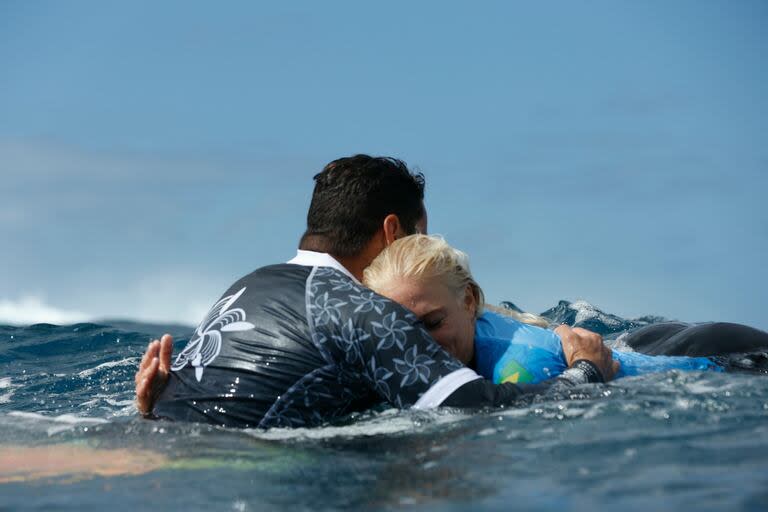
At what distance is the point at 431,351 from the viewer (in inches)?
204

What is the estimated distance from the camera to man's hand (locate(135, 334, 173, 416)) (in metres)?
5.67

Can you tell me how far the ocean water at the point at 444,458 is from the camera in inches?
148

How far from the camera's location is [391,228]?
6.19 metres

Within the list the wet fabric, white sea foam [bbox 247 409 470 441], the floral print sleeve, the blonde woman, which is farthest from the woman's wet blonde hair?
the wet fabric

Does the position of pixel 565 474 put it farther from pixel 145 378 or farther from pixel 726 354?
pixel 726 354

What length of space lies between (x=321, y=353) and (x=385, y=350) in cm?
39

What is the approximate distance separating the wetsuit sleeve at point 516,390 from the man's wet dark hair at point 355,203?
4.41 feet

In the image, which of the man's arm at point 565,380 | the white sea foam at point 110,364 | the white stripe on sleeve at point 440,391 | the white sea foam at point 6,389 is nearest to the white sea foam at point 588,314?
the white sea foam at point 110,364

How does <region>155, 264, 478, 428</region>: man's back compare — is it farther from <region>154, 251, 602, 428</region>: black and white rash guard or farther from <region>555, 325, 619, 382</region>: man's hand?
<region>555, 325, 619, 382</region>: man's hand

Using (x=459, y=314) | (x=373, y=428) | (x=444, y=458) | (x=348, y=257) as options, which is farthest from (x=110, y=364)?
(x=444, y=458)

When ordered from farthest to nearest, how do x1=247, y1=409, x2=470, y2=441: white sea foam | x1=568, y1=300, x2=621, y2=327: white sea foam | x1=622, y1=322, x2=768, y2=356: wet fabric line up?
x1=568, y1=300, x2=621, y2=327: white sea foam < x1=622, y1=322, x2=768, y2=356: wet fabric < x1=247, y1=409, x2=470, y2=441: white sea foam

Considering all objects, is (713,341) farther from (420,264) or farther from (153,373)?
(153,373)

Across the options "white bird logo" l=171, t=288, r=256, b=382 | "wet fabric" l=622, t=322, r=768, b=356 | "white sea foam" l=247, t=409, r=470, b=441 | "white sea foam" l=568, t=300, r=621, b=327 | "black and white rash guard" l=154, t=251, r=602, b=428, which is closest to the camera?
"white sea foam" l=247, t=409, r=470, b=441

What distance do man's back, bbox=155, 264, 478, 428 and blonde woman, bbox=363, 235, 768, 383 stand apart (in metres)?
0.31
